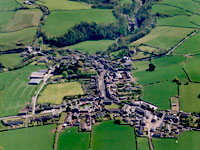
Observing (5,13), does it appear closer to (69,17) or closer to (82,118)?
(69,17)

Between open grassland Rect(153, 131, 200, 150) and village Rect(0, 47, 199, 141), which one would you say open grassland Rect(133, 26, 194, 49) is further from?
open grassland Rect(153, 131, 200, 150)

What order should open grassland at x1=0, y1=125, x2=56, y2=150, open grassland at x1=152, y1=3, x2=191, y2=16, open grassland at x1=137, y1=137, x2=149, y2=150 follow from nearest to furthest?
open grassland at x1=137, y1=137, x2=149, y2=150 → open grassland at x1=0, y1=125, x2=56, y2=150 → open grassland at x1=152, y1=3, x2=191, y2=16

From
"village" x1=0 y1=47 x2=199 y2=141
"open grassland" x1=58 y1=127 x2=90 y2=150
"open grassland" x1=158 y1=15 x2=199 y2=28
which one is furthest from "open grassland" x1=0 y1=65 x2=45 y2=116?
"open grassland" x1=158 y1=15 x2=199 y2=28

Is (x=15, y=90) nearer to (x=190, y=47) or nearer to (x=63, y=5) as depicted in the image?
(x=190, y=47)

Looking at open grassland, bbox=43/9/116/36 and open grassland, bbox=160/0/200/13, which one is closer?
open grassland, bbox=43/9/116/36

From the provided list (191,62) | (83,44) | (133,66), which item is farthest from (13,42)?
(191,62)

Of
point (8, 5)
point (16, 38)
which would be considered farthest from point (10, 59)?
point (8, 5)

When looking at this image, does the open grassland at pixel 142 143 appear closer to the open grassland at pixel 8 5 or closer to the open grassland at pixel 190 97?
the open grassland at pixel 190 97
